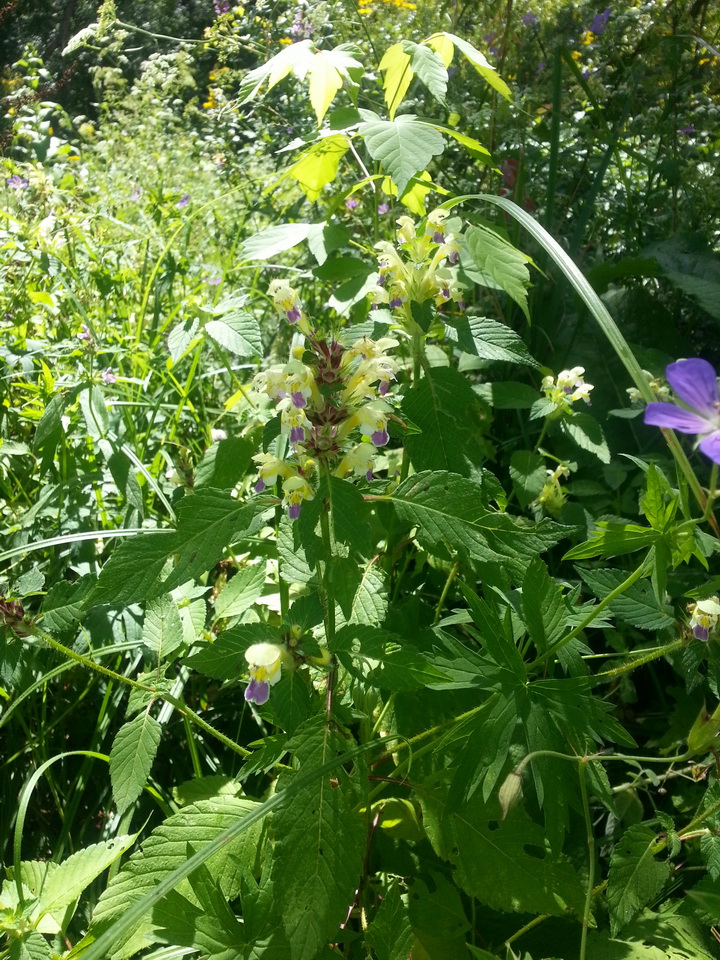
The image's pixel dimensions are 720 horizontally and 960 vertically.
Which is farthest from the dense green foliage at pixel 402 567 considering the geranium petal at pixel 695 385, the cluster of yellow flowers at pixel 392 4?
the cluster of yellow flowers at pixel 392 4

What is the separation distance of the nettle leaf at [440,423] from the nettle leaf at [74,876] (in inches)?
29.2

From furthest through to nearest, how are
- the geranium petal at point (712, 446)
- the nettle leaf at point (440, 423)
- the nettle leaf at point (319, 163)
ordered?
the nettle leaf at point (319, 163) → the nettle leaf at point (440, 423) → the geranium petal at point (712, 446)

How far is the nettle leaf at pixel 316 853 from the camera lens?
748 millimetres

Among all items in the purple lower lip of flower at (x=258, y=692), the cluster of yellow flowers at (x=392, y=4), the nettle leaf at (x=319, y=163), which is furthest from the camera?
the cluster of yellow flowers at (x=392, y=4)

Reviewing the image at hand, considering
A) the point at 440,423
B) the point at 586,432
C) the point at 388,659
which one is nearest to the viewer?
the point at 388,659

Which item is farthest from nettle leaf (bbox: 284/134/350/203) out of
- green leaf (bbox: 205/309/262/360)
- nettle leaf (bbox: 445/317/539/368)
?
nettle leaf (bbox: 445/317/539/368)

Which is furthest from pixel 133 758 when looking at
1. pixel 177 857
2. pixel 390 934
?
pixel 390 934

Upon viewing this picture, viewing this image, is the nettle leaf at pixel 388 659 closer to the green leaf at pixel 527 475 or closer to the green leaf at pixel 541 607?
the green leaf at pixel 541 607

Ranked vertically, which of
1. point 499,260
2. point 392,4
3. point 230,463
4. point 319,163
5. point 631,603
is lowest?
point 631,603

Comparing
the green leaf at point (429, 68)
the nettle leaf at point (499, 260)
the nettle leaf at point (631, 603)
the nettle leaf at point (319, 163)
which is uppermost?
the green leaf at point (429, 68)

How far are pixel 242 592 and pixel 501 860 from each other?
1.94 ft

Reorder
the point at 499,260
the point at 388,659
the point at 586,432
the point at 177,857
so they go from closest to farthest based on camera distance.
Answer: the point at 388,659 < the point at 177,857 < the point at 499,260 < the point at 586,432

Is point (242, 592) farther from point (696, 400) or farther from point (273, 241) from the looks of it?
point (696, 400)

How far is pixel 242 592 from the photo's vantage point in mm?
1233
